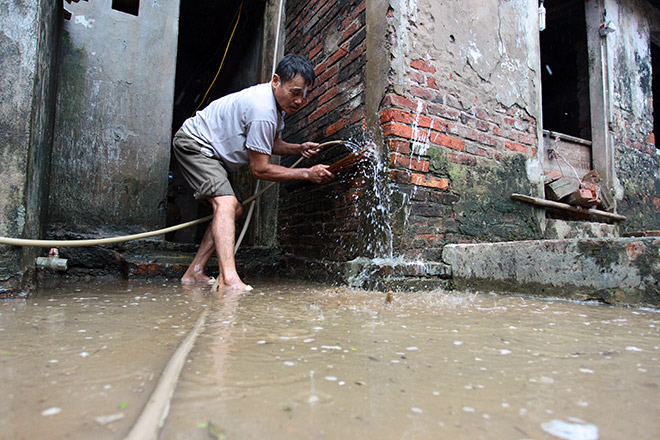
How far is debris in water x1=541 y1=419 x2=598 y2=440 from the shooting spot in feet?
1.83

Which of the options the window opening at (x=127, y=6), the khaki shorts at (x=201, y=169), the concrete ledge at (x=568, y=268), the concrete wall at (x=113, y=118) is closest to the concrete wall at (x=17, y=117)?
the khaki shorts at (x=201, y=169)

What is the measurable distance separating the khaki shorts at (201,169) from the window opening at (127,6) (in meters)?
1.53

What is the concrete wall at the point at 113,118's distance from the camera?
3.02m

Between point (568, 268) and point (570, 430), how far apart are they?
1573 mm

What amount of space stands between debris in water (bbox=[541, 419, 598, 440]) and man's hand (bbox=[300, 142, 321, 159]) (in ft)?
7.78

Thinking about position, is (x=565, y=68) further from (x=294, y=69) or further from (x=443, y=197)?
(x=294, y=69)

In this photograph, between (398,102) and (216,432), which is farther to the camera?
(398,102)

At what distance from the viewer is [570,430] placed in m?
0.58

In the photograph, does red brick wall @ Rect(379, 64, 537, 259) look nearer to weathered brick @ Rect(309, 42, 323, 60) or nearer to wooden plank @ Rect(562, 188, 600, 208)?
wooden plank @ Rect(562, 188, 600, 208)

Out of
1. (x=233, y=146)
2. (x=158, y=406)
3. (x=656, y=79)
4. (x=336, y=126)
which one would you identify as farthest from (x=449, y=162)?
(x=656, y=79)

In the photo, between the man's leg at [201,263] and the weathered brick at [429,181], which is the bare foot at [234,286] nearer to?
the man's leg at [201,263]

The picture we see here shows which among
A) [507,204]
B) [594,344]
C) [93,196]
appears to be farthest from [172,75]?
[594,344]

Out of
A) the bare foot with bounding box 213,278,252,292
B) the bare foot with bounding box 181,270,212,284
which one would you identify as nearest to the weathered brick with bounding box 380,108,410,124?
the bare foot with bounding box 213,278,252,292

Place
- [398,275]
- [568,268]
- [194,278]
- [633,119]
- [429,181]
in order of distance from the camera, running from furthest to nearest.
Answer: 1. [633,119]
2. [194,278]
3. [429,181]
4. [398,275]
5. [568,268]
